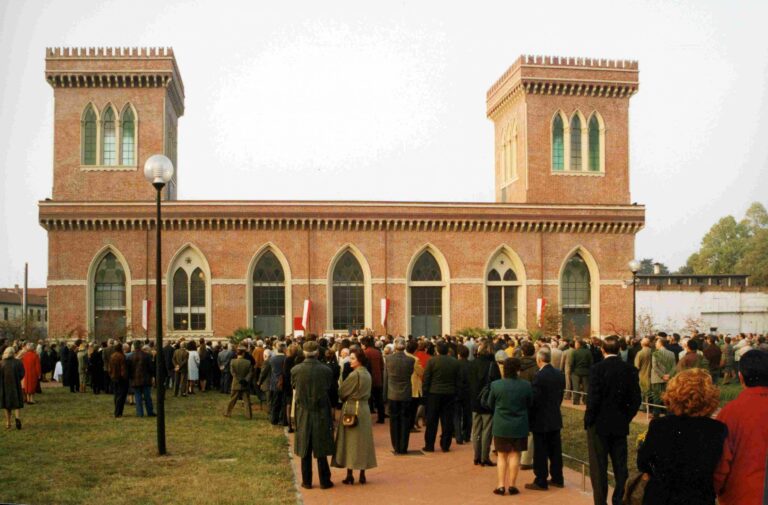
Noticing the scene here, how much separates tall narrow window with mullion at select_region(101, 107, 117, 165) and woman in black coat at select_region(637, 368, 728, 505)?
39686 millimetres

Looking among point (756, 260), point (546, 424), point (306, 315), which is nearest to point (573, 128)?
point (306, 315)

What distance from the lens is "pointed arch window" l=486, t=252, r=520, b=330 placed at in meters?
41.8

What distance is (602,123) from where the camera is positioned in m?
45.1

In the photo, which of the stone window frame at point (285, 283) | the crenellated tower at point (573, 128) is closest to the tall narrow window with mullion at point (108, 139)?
the stone window frame at point (285, 283)

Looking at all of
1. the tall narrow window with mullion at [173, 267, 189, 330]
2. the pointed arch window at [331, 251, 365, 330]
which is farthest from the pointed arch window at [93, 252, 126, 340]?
the pointed arch window at [331, 251, 365, 330]

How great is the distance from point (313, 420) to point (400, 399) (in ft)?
9.83

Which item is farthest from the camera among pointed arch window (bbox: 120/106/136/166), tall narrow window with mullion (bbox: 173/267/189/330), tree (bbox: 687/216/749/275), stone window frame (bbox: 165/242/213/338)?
tree (bbox: 687/216/749/275)

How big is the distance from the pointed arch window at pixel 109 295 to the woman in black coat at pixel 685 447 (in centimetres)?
3637

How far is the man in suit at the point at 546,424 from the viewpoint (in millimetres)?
11492

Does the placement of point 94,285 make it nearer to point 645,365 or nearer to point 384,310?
point 384,310

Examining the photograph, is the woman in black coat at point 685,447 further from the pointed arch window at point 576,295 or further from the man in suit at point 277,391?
the pointed arch window at point 576,295

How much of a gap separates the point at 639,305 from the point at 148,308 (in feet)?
94.1

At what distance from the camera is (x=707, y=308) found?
175 feet

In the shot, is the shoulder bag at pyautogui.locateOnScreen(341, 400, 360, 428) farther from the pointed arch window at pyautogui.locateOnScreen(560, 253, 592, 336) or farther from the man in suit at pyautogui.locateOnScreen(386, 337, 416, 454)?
the pointed arch window at pyautogui.locateOnScreen(560, 253, 592, 336)
